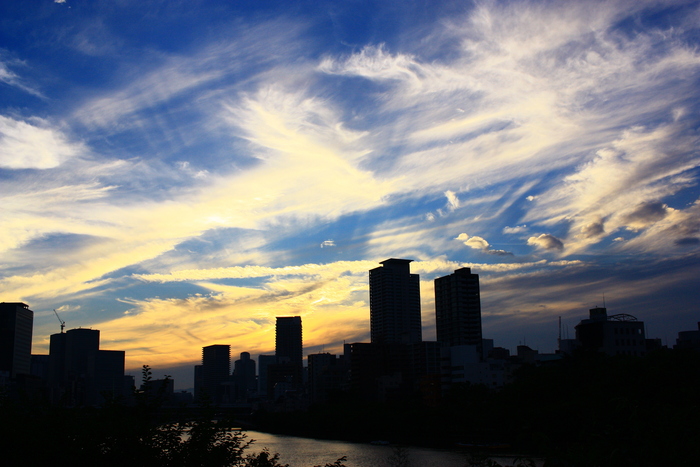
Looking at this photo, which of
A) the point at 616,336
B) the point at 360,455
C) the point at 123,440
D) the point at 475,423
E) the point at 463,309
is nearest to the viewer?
the point at 123,440

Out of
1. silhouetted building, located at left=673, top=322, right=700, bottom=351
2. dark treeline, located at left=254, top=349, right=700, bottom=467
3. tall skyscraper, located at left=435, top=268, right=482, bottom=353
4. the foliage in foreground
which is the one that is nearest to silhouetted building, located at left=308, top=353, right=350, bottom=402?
tall skyscraper, located at left=435, top=268, right=482, bottom=353

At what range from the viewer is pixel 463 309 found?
179 metres

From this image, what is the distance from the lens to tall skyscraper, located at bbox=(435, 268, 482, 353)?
177750mm

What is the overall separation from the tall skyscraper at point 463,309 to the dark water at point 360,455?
80.9 meters

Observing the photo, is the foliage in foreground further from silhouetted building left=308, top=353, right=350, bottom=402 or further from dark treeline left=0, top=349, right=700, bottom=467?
silhouetted building left=308, top=353, right=350, bottom=402

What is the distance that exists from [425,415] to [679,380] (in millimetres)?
45177

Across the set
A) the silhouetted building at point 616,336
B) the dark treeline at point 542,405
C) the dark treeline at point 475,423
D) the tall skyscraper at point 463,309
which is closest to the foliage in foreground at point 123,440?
the dark treeline at point 475,423

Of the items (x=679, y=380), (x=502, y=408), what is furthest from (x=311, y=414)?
(x=679, y=380)

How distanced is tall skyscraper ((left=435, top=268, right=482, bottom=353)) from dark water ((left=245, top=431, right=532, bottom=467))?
8094 cm

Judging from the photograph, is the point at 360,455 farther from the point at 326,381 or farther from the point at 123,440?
the point at 326,381

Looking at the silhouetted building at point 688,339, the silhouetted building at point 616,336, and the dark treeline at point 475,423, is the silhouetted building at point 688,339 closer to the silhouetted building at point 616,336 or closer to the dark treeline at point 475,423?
the silhouetted building at point 616,336

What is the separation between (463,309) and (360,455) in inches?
4072

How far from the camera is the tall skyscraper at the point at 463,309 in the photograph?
583ft

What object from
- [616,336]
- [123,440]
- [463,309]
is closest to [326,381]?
[463,309]
